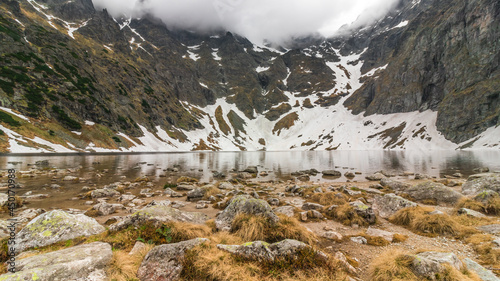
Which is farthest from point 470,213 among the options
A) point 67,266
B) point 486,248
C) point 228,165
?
point 228,165

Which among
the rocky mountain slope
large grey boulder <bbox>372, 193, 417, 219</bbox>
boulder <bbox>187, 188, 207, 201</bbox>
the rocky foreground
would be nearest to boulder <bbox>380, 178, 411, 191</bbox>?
the rocky foreground

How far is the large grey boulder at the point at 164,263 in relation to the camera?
5039 millimetres

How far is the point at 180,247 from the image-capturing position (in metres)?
5.62

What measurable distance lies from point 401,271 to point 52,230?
34.2 ft

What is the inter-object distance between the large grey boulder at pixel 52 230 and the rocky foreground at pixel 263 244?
0.09 ft

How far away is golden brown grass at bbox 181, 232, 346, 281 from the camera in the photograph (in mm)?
4914

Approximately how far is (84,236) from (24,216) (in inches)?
308

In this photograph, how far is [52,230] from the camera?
691 centimetres

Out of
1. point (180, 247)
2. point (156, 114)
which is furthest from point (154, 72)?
point (180, 247)

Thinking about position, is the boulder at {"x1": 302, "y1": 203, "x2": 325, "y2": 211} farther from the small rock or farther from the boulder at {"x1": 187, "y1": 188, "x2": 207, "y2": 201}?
the boulder at {"x1": 187, "y1": 188, "x2": 207, "y2": 201}

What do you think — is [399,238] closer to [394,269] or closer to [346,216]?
[346,216]

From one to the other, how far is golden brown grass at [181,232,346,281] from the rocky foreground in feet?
0.08

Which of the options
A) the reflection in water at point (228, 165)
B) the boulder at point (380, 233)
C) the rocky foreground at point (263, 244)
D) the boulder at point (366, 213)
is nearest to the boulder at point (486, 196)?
the rocky foreground at point (263, 244)

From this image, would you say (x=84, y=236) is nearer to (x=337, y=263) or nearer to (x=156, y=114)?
(x=337, y=263)
